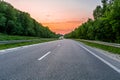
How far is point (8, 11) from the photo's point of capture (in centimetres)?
10331

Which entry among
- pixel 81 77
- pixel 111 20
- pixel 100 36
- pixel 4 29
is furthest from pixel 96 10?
pixel 81 77

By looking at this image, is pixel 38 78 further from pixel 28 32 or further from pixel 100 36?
pixel 28 32

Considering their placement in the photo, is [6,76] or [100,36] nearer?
[6,76]

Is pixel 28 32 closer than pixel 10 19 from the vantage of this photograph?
No

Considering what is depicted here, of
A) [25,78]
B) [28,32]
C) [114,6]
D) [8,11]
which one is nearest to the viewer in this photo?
[25,78]

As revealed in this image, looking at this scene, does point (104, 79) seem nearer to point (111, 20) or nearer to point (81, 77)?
point (81, 77)

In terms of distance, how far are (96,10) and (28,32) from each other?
1496 inches

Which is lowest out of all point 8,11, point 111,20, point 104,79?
point 104,79

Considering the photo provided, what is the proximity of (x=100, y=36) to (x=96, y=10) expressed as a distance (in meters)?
33.1

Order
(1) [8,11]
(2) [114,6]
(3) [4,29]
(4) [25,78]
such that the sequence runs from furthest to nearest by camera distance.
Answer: (1) [8,11] → (3) [4,29] → (2) [114,6] → (4) [25,78]

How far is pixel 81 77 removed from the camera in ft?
24.4

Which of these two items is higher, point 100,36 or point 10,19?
point 10,19

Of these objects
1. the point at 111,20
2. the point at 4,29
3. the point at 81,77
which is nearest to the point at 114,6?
the point at 111,20

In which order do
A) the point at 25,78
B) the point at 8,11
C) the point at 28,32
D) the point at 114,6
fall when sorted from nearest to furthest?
the point at 25,78 → the point at 114,6 → the point at 8,11 → the point at 28,32
